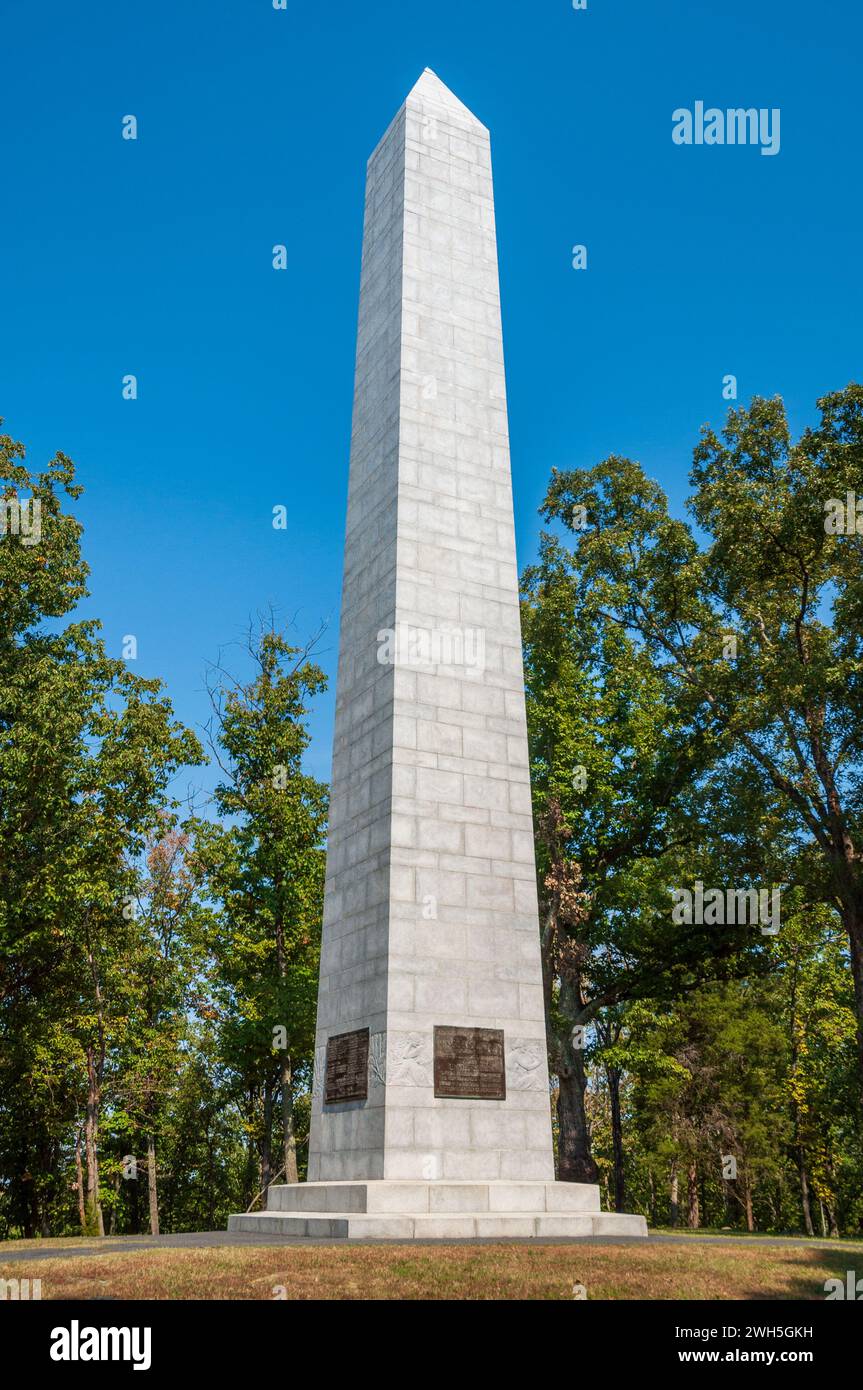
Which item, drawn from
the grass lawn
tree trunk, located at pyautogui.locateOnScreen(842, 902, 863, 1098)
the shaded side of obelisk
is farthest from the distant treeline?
the grass lawn

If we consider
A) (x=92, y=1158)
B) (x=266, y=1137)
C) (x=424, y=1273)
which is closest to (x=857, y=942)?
(x=424, y=1273)

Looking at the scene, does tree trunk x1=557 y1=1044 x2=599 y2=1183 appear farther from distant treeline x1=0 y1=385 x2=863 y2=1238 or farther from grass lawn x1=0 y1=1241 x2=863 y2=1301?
grass lawn x1=0 y1=1241 x2=863 y2=1301

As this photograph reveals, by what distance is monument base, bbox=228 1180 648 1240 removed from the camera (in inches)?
464

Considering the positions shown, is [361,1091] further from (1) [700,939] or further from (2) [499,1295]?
(1) [700,939]

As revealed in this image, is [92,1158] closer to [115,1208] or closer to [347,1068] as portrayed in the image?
[115,1208]

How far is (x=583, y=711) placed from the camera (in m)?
32.9

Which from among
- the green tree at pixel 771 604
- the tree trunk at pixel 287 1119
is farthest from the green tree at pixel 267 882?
the green tree at pixel 771 604

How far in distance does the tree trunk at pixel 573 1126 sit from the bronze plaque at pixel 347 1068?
15.1 metres

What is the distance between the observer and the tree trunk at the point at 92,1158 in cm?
2831

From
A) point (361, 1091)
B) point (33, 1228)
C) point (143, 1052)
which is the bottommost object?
point (33, 1228)

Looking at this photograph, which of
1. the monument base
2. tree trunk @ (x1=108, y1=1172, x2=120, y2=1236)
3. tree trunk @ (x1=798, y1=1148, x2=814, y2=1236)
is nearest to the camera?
the monument base

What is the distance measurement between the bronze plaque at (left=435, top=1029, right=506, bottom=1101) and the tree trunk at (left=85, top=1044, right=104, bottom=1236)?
18065mm
